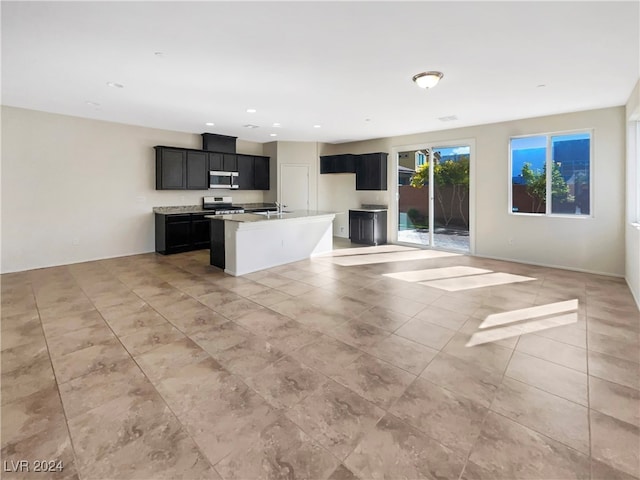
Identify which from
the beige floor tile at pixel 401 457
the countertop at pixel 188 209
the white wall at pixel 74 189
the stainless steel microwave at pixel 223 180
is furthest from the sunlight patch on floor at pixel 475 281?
the white wall at pixel 74 189

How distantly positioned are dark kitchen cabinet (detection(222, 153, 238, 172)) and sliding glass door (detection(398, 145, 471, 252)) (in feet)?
13.5

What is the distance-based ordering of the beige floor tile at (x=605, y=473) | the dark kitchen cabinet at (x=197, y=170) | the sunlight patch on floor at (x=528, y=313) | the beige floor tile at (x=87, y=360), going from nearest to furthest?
the beige floor tile at (x=605, y=473) → the beige floor tile at (x=87, y=360) → the sunlight patch on floor at (x=528, y=313) → the dark kitchen cabinet at (x=197, y=170)

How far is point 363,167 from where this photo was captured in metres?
8.16

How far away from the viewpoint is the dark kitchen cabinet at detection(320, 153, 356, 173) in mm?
8383

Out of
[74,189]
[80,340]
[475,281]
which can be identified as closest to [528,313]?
[475,281]

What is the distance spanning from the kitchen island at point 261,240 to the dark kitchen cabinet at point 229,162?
7.78 feet

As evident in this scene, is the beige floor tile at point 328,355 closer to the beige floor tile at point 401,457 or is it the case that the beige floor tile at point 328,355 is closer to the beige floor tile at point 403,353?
the beige floor tile at point 403,353

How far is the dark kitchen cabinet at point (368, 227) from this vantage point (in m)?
7.89

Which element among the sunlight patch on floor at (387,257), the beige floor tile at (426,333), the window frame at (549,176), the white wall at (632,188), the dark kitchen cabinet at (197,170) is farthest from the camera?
Result: the dark kitchen cabinet at (197,170)

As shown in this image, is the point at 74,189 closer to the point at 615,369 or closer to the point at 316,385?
the point at 316,385

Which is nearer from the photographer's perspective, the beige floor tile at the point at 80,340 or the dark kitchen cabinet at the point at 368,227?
the beige floor tile at the point at 80,340

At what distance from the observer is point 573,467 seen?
1.57 meters

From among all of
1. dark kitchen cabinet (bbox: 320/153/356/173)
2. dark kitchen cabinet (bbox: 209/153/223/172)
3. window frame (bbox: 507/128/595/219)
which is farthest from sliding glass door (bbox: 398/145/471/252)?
dark kitchen cabinet (bbox: 209/153/223/172)

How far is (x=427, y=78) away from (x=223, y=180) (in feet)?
18.0
